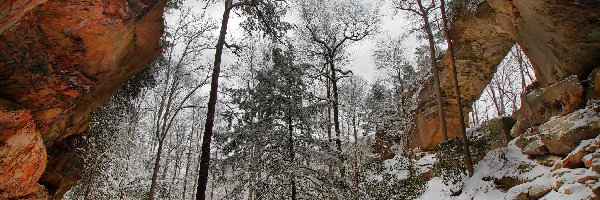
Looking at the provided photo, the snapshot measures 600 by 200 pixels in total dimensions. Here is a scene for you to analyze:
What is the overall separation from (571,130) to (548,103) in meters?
2.47

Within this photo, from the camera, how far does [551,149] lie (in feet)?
30.3

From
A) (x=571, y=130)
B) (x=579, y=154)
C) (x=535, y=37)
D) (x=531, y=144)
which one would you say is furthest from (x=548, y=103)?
(x=579, y=154)

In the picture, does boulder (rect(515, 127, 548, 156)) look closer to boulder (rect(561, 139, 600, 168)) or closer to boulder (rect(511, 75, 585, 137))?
boulder (rect(511, 75, 585, 137))

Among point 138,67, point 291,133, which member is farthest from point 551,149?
point 138,67

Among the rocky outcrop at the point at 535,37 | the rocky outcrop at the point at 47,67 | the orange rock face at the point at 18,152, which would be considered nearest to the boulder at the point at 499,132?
the rocky outcrop at the point at 535,37

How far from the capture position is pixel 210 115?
988 cm

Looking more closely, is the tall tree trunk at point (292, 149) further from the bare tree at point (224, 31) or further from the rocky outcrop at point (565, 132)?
the rocky outcrop at point (565, 132)

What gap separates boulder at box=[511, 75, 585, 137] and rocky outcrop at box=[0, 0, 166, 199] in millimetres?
11904

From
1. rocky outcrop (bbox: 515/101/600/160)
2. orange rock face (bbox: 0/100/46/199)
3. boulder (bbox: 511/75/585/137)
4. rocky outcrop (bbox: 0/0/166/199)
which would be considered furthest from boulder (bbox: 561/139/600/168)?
orange rock face (bbox: 0/100/46/199)

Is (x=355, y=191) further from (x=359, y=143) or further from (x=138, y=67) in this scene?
(x=359, y=143)

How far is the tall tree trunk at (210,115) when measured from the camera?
9328 millimetres

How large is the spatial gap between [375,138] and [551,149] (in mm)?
19445

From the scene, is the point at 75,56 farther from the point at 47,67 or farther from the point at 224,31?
the point at 224,31

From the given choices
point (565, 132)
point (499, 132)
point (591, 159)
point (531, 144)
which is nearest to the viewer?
point (591, 159)
